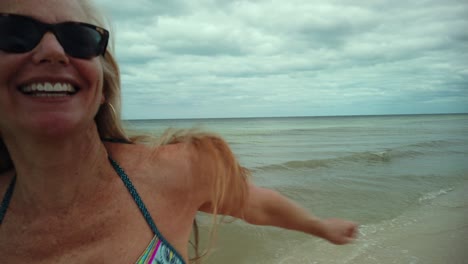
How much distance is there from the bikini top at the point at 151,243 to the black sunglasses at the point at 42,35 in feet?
1.62

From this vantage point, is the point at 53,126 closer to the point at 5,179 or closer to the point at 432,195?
the point at 5,179

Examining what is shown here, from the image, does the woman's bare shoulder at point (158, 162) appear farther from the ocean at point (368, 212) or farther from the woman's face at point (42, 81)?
the woman's face at point (42, 81)

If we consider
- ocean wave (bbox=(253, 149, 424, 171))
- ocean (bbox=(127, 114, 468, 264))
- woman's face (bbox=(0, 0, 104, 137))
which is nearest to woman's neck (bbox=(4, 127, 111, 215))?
woman's face (bbox=(0, 0, 104, 137))

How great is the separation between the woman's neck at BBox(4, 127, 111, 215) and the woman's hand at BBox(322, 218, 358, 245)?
1.11 metres

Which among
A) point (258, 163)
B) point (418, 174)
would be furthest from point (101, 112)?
point (258, 163)

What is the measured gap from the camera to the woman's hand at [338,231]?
1889mm

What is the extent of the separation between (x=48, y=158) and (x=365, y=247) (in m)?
4.05

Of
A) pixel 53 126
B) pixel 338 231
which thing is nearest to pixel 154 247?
pixel 53 126

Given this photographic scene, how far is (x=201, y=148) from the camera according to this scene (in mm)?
1639

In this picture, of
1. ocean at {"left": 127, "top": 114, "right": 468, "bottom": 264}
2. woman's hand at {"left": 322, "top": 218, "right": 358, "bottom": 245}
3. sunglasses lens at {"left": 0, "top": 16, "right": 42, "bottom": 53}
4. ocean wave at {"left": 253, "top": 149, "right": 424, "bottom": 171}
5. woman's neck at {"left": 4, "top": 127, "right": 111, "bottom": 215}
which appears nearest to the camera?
sunglasses lens at {"left": 0, "top": 16, "right": 42, "bottom": 53}

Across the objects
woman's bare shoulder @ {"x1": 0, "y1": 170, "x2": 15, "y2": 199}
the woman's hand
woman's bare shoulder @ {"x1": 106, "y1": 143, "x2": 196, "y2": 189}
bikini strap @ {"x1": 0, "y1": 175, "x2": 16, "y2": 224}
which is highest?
woman's bare shoulder @ {"x1": 106, "y1": 143, "x2": 196, "y2": 189}

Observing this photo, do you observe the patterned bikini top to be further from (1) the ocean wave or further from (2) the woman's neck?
(1) the ocean wave

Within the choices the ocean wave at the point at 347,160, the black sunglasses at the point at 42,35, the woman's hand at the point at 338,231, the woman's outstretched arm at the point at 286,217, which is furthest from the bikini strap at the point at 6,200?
the ocean wave at the point at 347,160

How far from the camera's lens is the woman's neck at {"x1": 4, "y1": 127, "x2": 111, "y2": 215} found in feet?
4.65
